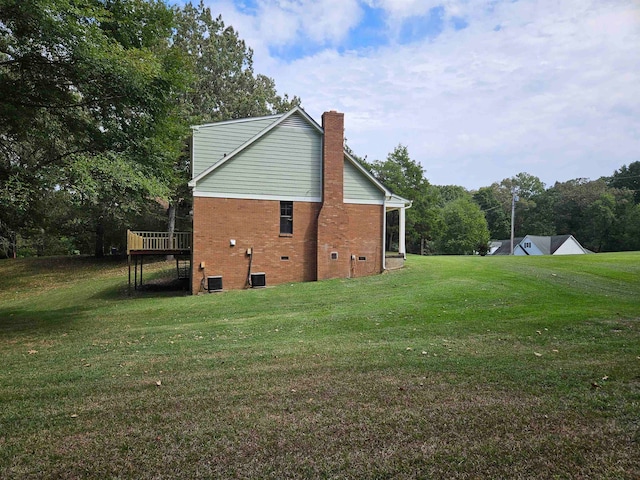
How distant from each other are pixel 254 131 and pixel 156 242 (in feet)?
21.5

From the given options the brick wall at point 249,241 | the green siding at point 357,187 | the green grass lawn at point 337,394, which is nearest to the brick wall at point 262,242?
the brick wall at point 249,241

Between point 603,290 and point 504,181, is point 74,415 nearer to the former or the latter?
point 603,290

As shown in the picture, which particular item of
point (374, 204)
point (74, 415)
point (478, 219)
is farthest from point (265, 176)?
point (478, 219)

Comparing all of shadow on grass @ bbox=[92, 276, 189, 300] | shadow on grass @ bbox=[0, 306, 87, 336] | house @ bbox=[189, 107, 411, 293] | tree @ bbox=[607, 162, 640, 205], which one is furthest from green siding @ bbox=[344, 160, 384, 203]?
tree @ bbox=[607, 162, 640, 205]

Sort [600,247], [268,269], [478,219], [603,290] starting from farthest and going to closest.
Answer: [600,247]
[478,219]
[268,269]
[603,290]

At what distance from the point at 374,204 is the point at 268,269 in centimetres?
564

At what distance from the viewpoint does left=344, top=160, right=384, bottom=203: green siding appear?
17.2 metres

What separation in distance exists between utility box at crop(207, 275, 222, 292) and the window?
10.7 ft

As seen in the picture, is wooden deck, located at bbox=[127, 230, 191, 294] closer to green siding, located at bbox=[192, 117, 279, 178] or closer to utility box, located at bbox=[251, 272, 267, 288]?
green siding, located at bbox=[192, 117, 279, 178]

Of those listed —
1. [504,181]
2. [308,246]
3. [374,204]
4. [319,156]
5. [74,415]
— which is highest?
[504,181]

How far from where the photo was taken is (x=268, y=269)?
1608 centimetres

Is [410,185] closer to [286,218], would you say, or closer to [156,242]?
[286,218]

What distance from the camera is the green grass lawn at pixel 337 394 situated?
9.53ft

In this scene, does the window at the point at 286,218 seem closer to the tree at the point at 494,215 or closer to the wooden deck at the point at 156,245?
the wooden deck at the point at 156,245
